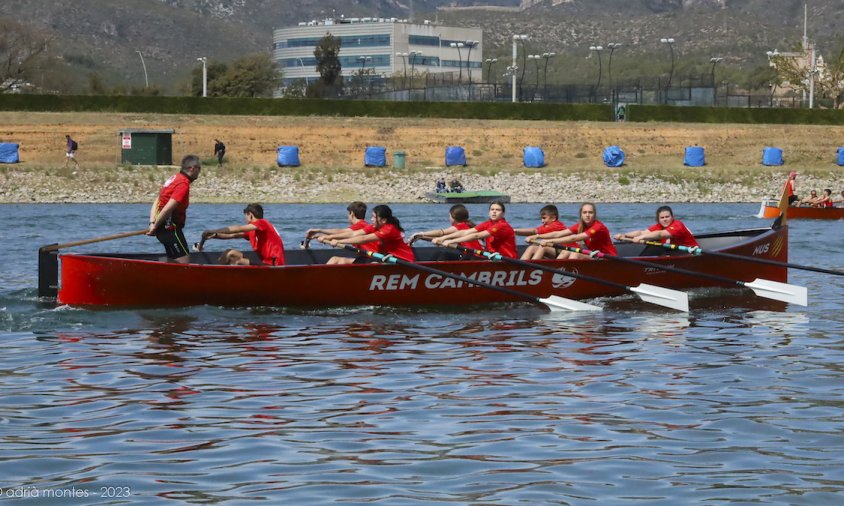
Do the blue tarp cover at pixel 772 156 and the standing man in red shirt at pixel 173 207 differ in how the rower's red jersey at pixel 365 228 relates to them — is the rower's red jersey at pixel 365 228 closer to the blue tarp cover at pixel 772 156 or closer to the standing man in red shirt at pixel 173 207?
the standing man in red shirt at pixel 173 207

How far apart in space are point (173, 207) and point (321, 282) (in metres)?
2.44

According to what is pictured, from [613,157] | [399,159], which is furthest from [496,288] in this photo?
[613,157]

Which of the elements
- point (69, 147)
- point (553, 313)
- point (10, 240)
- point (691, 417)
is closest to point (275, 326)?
point (553, 313)

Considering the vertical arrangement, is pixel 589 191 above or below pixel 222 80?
below

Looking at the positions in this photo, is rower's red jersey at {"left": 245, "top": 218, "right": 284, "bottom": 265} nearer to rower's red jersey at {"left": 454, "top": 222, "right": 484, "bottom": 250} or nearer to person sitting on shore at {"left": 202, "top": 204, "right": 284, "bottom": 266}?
person sitting on shore at {"left": 202, "top": 204, "right": 284, "bottom": 266}

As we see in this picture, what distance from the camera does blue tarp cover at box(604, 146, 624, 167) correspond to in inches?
2719

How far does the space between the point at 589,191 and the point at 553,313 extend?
138 feet

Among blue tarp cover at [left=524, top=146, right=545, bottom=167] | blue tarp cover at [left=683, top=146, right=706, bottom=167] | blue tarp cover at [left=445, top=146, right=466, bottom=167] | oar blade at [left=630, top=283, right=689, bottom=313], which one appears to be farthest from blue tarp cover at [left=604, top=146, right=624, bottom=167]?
oar blade at [left=630, top=283, right=689, bottom=313]

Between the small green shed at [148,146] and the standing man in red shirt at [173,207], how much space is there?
44500mm

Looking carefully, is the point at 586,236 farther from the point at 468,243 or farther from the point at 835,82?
the point at 835,82

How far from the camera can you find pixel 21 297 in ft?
68.6

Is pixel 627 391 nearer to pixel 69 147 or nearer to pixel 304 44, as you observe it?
pixel 69 147

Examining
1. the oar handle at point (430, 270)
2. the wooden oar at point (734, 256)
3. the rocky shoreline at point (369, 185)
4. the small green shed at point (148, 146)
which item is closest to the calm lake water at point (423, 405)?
the oar handle at point (430, 270)

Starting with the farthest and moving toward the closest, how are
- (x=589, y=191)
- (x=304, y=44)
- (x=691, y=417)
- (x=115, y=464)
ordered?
(x=304, y=44) → (x=589, y=191) → (x=691, y=417) → (x=115, y=464)
